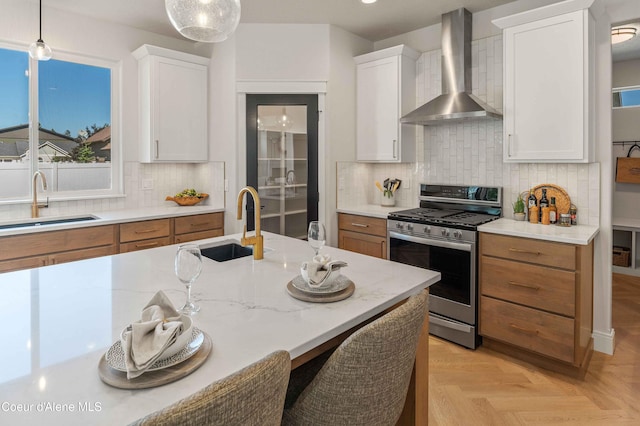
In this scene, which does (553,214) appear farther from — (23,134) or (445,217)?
(23,134)

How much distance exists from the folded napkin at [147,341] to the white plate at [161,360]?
3cm

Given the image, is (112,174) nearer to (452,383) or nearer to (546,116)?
(452,383)

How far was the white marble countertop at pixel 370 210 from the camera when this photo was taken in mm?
3516

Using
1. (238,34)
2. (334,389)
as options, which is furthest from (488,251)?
(238,34)

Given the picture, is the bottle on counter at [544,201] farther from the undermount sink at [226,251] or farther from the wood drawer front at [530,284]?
the undermount sink at [226,251]

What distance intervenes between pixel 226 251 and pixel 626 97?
17.9 ft

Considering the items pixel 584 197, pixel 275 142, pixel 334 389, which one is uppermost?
pixel 275 142

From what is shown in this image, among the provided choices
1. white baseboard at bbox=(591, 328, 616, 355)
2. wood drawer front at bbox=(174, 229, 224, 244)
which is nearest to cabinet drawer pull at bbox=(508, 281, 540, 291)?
white baseboard at bbox=(591, 328, 616, 355)

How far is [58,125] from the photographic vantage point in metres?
3.51

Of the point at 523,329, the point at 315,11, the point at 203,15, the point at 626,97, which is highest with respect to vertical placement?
the point at 315,11

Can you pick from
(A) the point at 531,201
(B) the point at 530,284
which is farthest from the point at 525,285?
(A) the point at 531,201

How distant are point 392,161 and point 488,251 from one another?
1347 millimetres

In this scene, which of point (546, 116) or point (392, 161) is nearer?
point (546, 116)

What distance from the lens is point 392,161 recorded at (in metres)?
3.73
